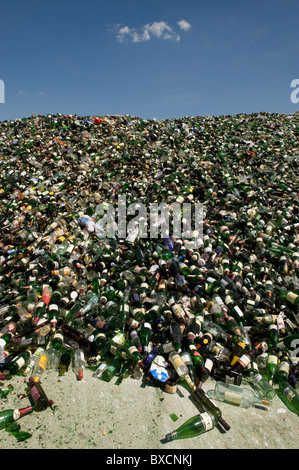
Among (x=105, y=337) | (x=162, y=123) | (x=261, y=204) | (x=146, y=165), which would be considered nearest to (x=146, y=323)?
(x=105, y=337)

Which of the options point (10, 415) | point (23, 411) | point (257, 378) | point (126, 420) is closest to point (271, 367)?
point (257, 378)

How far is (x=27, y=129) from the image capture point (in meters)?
10.4

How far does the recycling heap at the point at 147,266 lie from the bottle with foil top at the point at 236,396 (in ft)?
0.48

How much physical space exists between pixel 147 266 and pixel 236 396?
7.49ft

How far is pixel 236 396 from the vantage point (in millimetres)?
2783

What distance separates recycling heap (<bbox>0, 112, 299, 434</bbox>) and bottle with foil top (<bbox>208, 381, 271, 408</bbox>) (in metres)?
0.15

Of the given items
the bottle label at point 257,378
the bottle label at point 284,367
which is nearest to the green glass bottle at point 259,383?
the bottle label at point 257,378

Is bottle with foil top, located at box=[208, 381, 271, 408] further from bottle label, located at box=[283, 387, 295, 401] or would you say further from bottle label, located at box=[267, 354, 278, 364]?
bottle label, located at box=[267, 354, 278, 364]

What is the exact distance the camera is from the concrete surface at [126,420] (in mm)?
2314

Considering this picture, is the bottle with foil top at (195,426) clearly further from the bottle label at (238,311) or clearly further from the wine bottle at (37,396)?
the bottle label at (238,311)

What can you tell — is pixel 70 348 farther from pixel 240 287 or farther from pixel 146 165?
pixel 146 165

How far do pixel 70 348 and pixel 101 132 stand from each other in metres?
7.95

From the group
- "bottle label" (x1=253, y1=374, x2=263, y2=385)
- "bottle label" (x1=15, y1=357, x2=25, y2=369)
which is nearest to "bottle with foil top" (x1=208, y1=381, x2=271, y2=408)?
"bottle label" (x1=253, y1=374, x2=263, y2=385)

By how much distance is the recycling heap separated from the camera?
3.16 m
